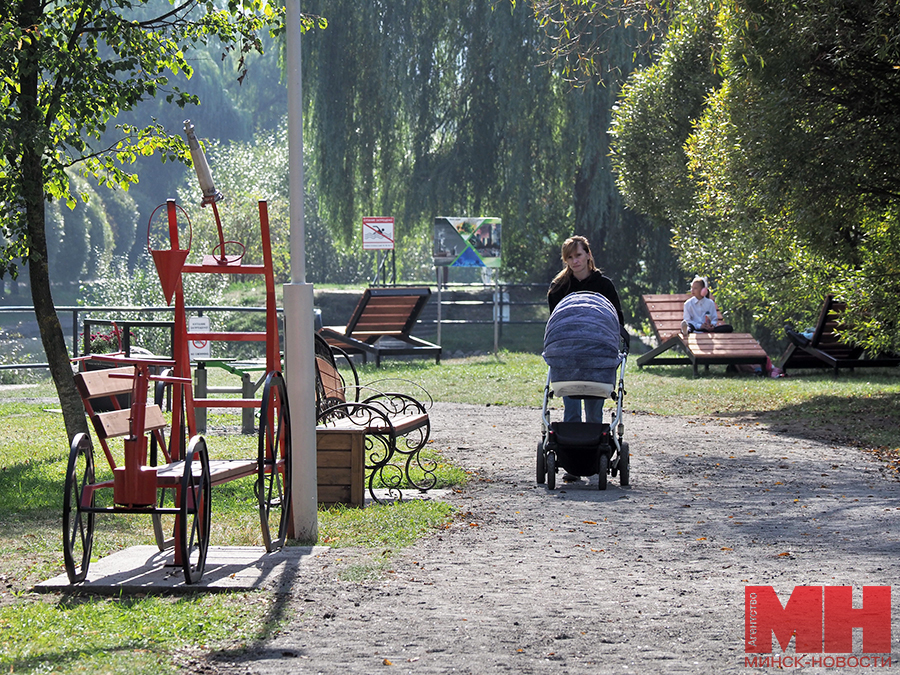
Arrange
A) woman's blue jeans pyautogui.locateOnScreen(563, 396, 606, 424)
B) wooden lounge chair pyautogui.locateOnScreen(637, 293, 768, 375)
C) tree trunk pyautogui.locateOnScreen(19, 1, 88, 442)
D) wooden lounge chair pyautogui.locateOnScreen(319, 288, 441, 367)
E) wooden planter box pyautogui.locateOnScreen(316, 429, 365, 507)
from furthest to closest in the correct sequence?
wooden lounge chair pyautogui.locateOnScreen(319, 288, 441, 367) → wooden lounge chair pyautogui.locateOnScreen(637, 293, 768, 375) → tree trunk pyautogui.locateOnScreen(19, 1, 88, 442) → woman's blue jeans pyautogui.locateOnScreen(563, 396, 606, 424) → wooden planter box pyautogui.locateOnScreen(316, 429, 365, 507)

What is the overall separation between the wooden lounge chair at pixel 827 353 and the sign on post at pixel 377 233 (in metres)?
7.96

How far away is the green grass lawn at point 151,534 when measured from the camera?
4.43 meters

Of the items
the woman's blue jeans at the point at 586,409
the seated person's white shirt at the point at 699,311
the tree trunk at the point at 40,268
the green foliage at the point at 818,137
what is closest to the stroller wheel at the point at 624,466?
the woman's blue jeans at the point at 586,409

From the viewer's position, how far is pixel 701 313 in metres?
19.5

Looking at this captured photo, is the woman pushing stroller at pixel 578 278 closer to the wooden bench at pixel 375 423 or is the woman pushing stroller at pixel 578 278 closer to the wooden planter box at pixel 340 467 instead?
the wooden bench at pixel 375 423

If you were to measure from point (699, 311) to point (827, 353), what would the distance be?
7.92ft

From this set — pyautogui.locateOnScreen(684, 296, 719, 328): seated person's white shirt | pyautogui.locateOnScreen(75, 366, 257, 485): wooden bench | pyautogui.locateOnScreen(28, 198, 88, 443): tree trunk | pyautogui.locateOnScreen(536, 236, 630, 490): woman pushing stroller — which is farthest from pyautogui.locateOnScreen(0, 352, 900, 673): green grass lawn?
pyautogui.locateOnScreen(684, 296, 719, 328): seated person's white shirt

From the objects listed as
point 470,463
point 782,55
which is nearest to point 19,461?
point 470,463

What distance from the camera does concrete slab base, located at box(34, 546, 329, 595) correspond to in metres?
5.31

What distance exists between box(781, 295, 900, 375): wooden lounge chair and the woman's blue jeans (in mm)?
9927

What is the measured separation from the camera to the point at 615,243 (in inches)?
1158

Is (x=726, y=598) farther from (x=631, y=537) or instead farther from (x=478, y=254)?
(x=478, y=254)

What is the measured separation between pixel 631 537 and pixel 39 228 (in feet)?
19.0

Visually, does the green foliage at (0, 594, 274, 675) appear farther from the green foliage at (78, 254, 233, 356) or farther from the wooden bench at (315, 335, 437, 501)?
the green foliage at (78, 254, 233, 356)
